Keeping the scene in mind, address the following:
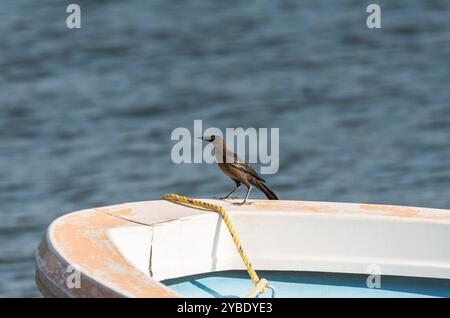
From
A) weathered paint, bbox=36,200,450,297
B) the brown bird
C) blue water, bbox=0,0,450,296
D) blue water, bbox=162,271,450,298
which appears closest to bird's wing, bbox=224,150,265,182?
the brown bird

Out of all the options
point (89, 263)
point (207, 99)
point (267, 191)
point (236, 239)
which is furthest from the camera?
point (207, 99)

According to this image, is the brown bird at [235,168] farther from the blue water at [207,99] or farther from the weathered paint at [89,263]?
the blue water at [207,99]

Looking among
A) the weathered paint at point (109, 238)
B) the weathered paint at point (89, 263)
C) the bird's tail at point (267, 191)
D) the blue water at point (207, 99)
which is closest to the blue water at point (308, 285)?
the weathered paint at point (109, 238)

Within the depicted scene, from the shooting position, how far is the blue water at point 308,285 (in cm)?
518

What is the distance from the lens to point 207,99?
14.7 metres

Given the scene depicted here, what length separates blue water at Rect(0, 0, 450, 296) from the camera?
1212 cm

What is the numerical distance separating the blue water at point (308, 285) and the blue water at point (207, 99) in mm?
4974

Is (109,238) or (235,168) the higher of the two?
(235,168)

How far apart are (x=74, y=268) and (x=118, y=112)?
9578mm

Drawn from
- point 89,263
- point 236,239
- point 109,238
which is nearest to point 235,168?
point 236,239

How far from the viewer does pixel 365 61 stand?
53.0 feet

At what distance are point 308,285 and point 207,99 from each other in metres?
9.47

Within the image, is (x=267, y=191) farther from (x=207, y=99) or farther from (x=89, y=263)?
(x=207, y=99)
